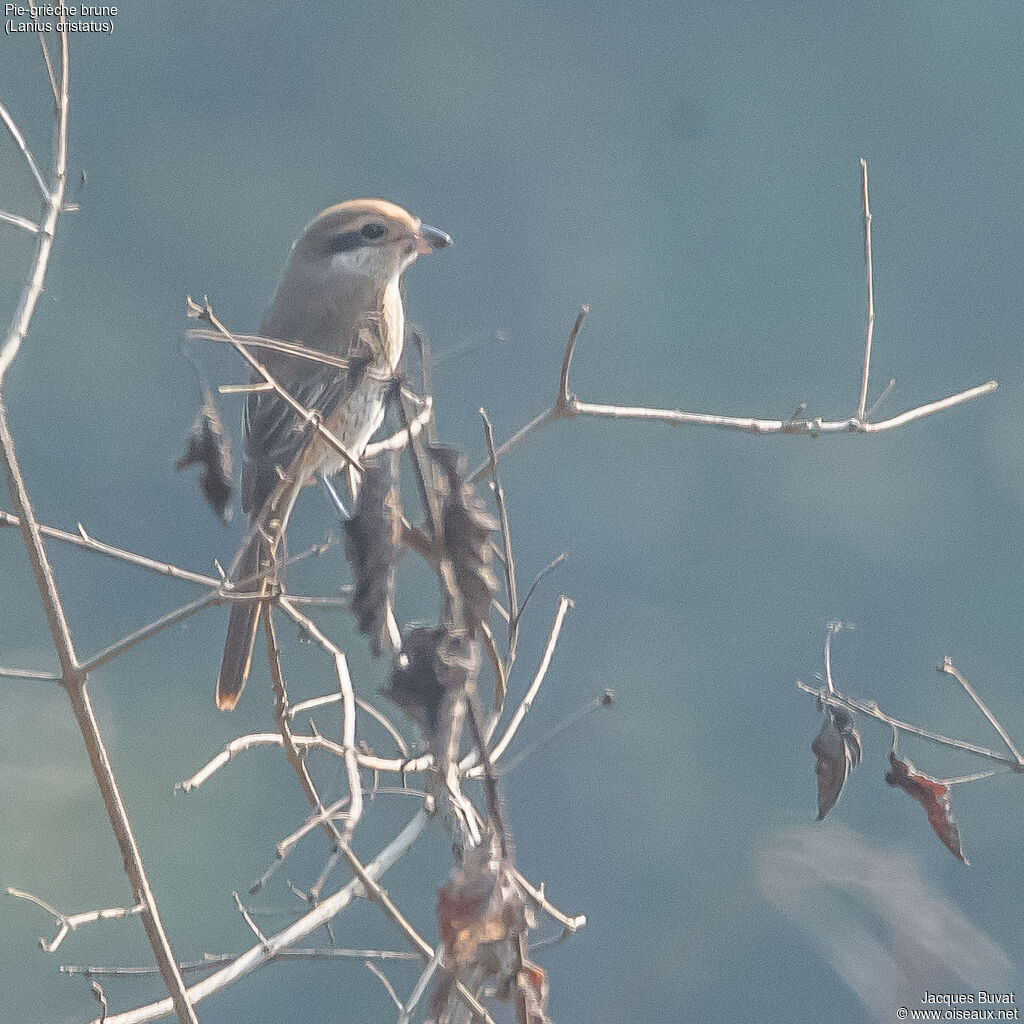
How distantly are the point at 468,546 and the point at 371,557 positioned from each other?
0.32 ft

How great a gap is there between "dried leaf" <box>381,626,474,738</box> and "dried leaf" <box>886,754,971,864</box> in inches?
34.2

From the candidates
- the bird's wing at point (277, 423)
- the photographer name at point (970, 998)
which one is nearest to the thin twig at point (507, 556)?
the photographer name at point (970, 998)

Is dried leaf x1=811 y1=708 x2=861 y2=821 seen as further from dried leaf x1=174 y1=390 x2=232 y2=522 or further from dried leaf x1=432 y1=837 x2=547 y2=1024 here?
dried leaf x1=174 y1=390 x2=232 y2=522

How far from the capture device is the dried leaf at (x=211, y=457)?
150cm

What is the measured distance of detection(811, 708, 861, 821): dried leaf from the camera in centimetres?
157

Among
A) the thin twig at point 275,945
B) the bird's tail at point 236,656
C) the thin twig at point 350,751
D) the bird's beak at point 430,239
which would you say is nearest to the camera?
the thin twig at point 275,945

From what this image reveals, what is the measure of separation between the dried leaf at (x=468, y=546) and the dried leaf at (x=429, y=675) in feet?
0.11

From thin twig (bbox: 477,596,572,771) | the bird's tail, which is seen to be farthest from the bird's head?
thin twig (bbox: 477,596,572,771)

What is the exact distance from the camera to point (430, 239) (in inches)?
99.0

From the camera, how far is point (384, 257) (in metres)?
2.67

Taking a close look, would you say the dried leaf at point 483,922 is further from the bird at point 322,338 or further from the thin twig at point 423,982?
the bird at point 322,338

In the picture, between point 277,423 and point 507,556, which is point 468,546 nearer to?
point 507,556

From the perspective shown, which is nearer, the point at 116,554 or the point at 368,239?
the point at 116,554

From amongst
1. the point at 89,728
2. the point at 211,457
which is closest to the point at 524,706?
the point at 211,457
